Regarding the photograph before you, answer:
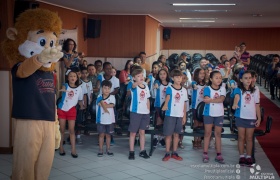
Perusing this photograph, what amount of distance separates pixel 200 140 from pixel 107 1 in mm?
3892

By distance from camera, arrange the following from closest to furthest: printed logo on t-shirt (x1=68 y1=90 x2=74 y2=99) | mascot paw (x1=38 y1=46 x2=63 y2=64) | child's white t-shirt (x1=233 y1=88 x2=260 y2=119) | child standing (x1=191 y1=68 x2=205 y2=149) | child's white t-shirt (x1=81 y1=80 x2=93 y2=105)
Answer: mascot paw (x1=38 y1=46 x2=63 y2=64) → child's white t-shirt (x1=233 y1=88 x2=260 y2=119) → printed logo on t-shirt (x1=68 y1=90 x2=74 y2=99) → child standing (x1=191 y1=68 x2=205 y2=149) → child's white t-shirt (x1=81 y1=80 x2=93 y2=105)

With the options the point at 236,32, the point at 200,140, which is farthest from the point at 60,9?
the point at 236,32

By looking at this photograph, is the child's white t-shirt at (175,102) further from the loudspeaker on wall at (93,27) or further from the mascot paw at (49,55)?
the loudspeaker on wall at (93,27)

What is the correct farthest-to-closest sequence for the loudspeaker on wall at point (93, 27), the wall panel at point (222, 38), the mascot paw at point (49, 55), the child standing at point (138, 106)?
the wall panel at point (222, 38)
the loudspeaker on wall at point (93, 27)
the child standing at point (138, 106)
the mascot paw at point (49, 55)

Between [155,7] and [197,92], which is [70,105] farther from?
[155,7]

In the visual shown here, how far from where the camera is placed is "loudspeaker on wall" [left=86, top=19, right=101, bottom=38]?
13031mm

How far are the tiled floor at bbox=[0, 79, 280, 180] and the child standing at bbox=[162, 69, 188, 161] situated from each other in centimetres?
35

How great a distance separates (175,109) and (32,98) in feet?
9.64

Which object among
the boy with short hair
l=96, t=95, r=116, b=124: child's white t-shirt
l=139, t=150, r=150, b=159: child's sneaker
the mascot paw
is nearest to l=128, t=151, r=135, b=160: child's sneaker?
l=139, t=150, r=150, b=159: child's sneaker

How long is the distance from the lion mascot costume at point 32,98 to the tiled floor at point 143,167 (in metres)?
1.60

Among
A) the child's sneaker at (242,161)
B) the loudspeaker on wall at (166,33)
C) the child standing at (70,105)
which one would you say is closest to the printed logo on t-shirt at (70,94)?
the child standing at (70,105)

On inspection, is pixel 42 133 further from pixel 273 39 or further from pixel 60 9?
pixel 273 39

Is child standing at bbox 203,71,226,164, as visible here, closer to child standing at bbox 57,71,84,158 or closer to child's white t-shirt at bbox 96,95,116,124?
child's white t-shirt at bbox 96,95,116,124

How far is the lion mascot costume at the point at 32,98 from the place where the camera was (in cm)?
425
